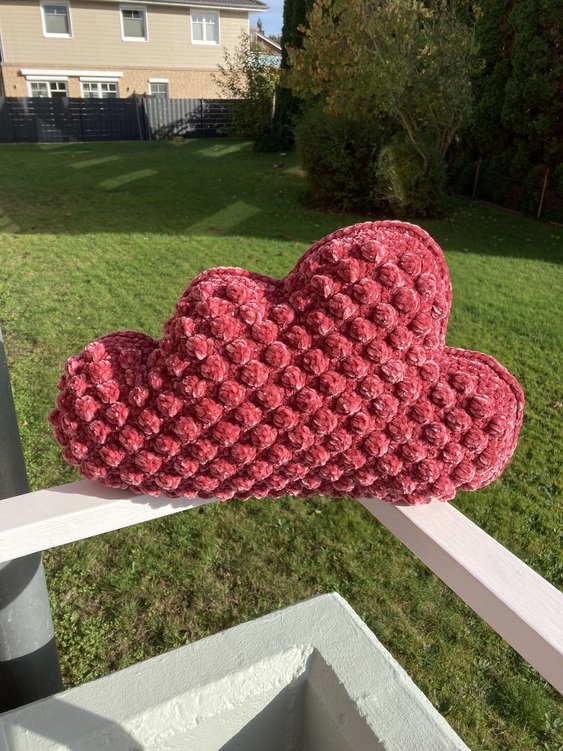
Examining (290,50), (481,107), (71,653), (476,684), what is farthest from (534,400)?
(290,50)

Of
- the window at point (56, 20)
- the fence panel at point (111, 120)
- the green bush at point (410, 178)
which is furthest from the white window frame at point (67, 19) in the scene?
the green bush at point (410, 178)

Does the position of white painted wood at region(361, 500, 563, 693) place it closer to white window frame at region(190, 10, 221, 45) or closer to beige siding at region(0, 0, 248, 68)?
beige siding at region(0, 0, 248, 68)

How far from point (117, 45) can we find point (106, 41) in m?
0.41

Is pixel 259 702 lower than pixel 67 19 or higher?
lower

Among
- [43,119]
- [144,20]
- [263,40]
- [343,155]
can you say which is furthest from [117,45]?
[343,155]

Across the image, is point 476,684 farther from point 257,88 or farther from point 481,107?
point 257,88

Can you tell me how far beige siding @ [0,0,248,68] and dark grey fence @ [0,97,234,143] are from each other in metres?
3.81

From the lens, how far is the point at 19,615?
66.9 inches

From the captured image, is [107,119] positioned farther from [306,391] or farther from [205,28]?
[306,391]

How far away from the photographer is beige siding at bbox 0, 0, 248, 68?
2216 centimetres

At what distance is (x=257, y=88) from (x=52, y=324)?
48.0ft

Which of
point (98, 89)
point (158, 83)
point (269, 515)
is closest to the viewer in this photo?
point (269, 515)

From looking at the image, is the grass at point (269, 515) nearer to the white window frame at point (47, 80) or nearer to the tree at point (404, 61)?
the tree at point (404, 61)

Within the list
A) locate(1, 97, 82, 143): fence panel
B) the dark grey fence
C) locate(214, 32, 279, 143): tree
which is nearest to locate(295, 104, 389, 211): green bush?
locate(214, 32, 279, 143): tree
